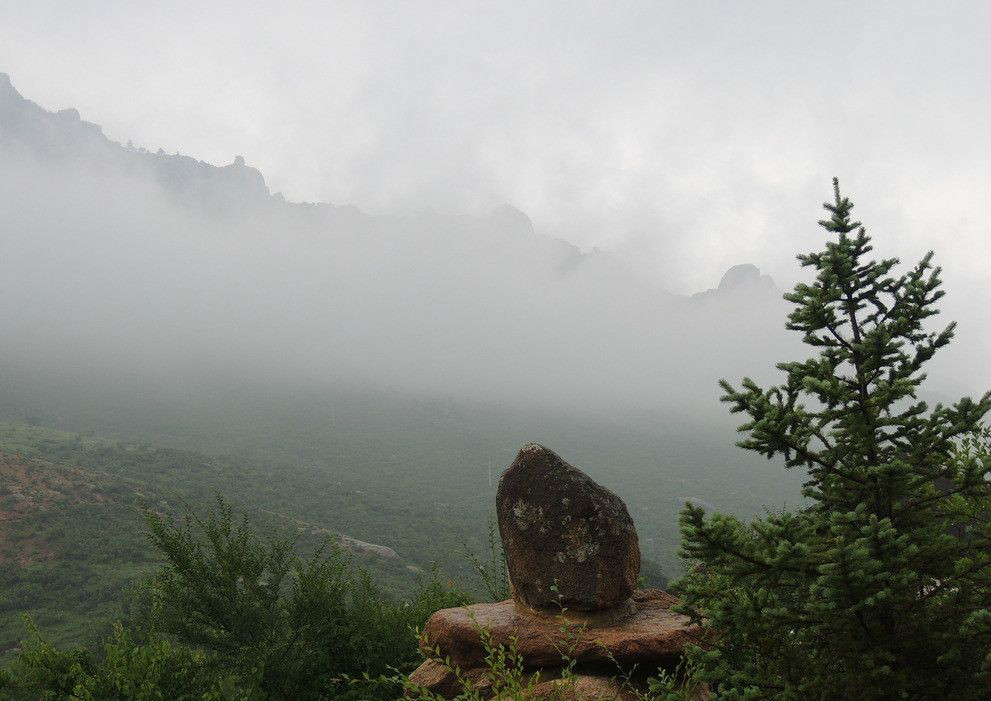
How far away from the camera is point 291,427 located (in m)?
175

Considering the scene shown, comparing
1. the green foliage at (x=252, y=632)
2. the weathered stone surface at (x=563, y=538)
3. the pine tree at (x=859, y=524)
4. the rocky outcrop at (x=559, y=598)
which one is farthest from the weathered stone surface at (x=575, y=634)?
the pine tree at (x=859, y=524)

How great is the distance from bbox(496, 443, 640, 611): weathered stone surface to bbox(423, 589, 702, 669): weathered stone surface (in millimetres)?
394

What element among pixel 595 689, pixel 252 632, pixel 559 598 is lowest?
Answer: pixel 252 632

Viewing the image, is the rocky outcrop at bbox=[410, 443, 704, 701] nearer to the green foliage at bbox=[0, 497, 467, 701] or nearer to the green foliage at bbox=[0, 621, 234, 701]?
the green foliage at bbox=[0, 497, 467, 701]

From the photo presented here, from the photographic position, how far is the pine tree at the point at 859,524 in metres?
6.01

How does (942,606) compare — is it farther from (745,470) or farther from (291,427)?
(745,470)

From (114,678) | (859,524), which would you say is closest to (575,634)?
(859,524)

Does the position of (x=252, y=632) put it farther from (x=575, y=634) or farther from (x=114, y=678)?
(x=575, y=634)

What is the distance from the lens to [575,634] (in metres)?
11.4

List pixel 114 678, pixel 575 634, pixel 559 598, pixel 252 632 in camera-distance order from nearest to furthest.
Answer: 1. pixel 575 634
2. pixel 559 598
3. pixel 114 678
4. pixel 252 632

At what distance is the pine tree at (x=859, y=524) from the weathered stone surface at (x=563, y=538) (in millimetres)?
5347

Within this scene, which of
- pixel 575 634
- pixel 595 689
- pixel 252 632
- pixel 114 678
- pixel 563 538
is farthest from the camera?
pixel 252 632

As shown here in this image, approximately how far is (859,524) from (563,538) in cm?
675

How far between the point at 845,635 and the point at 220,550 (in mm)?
14784
